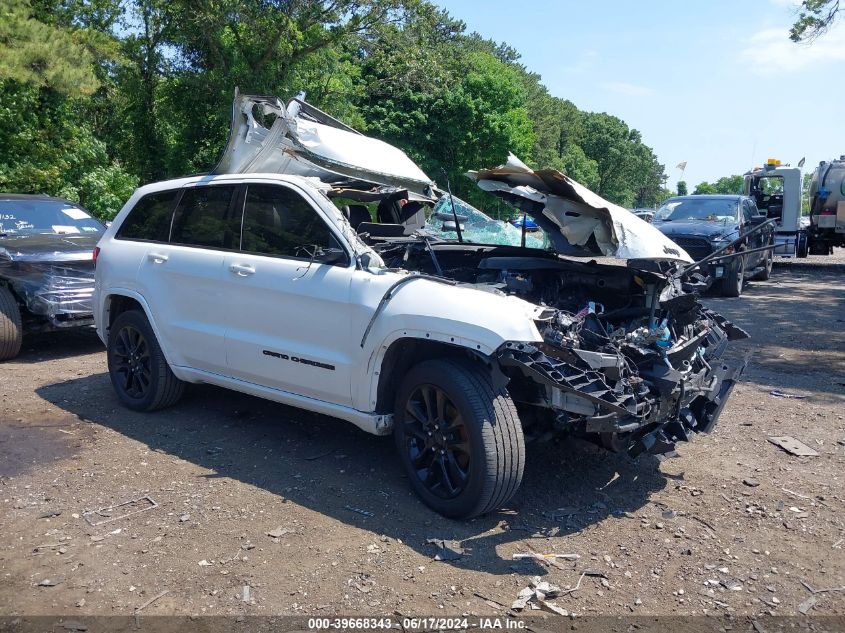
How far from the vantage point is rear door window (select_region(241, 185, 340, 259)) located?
471 centimetres

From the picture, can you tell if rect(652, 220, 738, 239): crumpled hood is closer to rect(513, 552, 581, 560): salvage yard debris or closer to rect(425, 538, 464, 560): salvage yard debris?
rect(513, 552, 581, 560): salvage yard debris

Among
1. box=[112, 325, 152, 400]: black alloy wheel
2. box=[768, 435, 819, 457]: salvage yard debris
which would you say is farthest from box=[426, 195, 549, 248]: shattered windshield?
box=[112, 325, 152, 400]: black alloy wheel

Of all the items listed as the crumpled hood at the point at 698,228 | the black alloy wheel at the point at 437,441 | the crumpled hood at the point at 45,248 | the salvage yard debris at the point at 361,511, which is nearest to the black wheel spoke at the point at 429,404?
the black alloy wheel at the point at 437,441

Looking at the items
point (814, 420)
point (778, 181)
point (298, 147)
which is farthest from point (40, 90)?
point (778, 181)

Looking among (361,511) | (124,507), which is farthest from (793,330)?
(124,507)

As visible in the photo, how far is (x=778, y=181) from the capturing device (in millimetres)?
20031

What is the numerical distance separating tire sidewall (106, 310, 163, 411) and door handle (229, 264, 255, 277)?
1130 millimetres

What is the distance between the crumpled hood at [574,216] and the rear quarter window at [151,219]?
8.16ft

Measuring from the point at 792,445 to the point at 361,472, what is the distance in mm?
3072

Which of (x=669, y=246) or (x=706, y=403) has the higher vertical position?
(x=669, y=246)

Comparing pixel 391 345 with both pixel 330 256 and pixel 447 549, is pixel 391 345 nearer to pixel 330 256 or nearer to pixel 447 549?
pixel 330 256

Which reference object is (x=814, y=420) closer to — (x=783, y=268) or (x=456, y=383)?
(x=456, y=383)

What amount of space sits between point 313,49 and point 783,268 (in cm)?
1343

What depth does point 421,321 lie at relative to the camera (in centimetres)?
398
